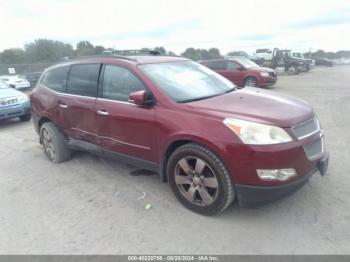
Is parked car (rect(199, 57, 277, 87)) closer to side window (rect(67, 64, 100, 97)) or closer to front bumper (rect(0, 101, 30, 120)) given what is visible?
front bumper (rect(0, 101, 30, 120))

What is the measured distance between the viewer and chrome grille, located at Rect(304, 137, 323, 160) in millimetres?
2889

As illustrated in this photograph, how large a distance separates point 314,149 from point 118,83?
2.50 meters

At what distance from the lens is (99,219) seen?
321 centimetres

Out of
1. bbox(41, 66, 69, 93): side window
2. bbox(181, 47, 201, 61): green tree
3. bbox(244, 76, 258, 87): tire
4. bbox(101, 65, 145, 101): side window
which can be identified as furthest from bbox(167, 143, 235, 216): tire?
bbox(181, 47, 201, 61): green tree

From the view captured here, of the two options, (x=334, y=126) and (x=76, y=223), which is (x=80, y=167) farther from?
(x=334, y=126)

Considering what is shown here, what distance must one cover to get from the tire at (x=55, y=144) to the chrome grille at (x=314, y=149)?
3704 millimetres

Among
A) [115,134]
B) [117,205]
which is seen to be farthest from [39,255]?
[115,134]

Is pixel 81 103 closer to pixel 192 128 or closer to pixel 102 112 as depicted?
pixel 102 112

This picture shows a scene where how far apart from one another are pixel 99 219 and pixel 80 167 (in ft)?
5.62

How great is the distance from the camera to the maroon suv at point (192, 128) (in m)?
2.76

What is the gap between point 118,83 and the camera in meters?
3.82

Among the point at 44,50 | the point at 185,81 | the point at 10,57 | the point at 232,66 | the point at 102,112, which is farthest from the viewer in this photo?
the point at 44,50

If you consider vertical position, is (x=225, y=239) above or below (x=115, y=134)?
below

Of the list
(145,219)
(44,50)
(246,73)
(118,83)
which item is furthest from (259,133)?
(44,50)
